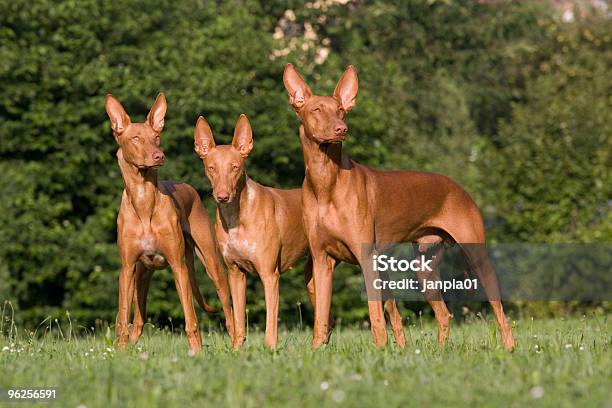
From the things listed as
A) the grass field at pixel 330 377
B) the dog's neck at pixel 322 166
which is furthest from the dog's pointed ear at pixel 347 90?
the grass field at pixel 330 377

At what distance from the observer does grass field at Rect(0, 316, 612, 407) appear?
6.04m

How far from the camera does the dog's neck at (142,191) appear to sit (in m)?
9.15

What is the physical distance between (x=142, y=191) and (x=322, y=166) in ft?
5.19

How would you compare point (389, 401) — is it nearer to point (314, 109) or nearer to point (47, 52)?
point (314, 109)

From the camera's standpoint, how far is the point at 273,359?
750 centimetres

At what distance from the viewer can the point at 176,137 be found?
1714cm

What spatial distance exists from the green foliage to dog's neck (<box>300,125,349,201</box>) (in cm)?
812

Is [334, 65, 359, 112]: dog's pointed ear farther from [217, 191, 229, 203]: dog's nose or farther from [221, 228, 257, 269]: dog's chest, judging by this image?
[221, 228, 257, 269]: dog's chest

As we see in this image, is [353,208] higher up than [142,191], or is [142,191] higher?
[142,191]

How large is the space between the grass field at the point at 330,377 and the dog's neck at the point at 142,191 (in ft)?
4.51

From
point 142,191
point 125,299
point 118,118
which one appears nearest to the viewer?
point 142,191

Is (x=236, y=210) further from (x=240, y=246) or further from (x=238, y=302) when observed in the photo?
(x=238, y=302)

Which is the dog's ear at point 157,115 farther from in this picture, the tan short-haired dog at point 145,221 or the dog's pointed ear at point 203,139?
the dog's pointed ear at point 203,139

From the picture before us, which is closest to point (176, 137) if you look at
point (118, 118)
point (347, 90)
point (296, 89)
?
point (118, 118)
